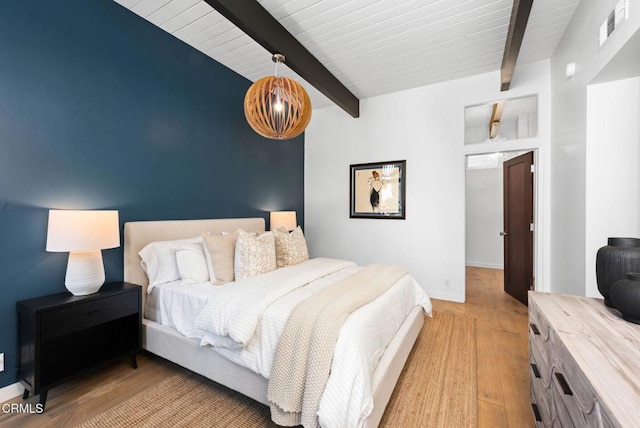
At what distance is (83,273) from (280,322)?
1477 mm

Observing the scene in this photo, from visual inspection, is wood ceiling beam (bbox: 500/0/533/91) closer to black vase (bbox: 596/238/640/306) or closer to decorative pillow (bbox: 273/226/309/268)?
black vase (bbox: 596/238/640/306)

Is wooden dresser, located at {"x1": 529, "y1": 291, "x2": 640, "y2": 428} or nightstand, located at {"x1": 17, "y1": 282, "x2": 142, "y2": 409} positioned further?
nightstand, located at {"x1": 17, "y1": 282, "x2": 142, "y2": 409}

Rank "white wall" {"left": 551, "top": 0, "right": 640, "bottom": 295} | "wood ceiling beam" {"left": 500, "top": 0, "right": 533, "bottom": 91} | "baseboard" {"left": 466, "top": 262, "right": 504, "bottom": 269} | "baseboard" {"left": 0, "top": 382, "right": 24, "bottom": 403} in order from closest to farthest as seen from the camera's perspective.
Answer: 1. "baseboard" {"left": 0, "top": 382, "right": 24, "bottom": 403}
2. "white wall" {"left": 551, "top": 0, "right": 640, "bottom": 295}
3. "wood ceiling beam" {"left": 500, "top": 0, "right": 533, "bottom": 91}
4. "baseboard" {"left": 466, "top": 262, "right": 504, "bottom": 269}

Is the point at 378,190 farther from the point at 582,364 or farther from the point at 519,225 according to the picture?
the point at 582,364

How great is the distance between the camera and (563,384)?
1042 millimetres

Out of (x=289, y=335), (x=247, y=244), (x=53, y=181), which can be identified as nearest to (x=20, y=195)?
(x=53, y=181)

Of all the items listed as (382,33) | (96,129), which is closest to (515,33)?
(382,33)

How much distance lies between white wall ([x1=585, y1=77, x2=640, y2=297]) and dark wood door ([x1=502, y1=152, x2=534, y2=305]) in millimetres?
1520

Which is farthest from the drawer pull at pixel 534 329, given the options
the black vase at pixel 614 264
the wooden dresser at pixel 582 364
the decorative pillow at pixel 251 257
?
the decorative pillow at pixel 251 257

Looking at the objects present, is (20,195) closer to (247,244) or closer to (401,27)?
(247,244)

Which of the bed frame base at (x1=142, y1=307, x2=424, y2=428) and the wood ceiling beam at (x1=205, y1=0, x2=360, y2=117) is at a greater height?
the wood ceiling beam at (x1=205, y1=0, x2=360, y2=117)

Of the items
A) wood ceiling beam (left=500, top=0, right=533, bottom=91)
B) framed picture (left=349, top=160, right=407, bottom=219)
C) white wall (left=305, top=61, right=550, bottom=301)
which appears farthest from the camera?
framed picture (left=349, top=160, right=407, bottom=219)
